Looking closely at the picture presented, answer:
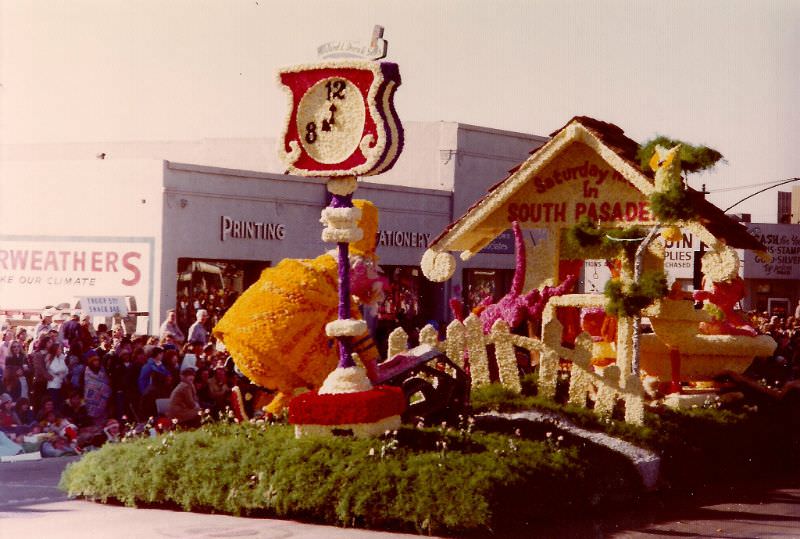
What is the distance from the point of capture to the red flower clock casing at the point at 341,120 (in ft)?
35.3

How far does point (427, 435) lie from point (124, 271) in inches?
580

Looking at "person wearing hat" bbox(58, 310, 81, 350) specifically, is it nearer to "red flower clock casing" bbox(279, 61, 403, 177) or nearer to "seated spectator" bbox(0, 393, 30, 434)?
"seated spectator" bbox(0, 393, 30, 434)

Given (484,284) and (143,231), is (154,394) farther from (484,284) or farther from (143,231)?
(484,284)

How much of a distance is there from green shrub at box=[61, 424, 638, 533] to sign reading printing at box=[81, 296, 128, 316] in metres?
12.0

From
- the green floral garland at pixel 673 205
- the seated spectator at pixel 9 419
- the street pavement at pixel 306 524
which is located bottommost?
the street pavement at pixel 306 524

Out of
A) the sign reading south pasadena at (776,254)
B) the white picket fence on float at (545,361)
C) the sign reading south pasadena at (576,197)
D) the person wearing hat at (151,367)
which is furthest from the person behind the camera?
the sign reading south pasadena at (776,254)

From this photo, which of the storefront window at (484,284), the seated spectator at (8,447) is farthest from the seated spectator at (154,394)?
the storefront window at (484,284)

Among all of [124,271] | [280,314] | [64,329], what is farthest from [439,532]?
[124,271]

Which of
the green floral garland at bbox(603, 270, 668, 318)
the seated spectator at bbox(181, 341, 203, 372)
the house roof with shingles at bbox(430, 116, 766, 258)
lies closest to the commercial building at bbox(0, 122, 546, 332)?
the seated spectator at bbox(181, 341, 203, 372)

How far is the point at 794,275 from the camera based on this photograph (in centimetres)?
4291

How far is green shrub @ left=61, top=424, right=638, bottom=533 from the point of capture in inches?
385

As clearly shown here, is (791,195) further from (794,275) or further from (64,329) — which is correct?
(64,329)

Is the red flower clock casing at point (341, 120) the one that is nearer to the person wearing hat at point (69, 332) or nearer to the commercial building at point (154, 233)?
the person wearing hat at point (69, 332)

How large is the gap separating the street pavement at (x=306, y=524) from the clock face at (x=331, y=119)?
311 centimetres
